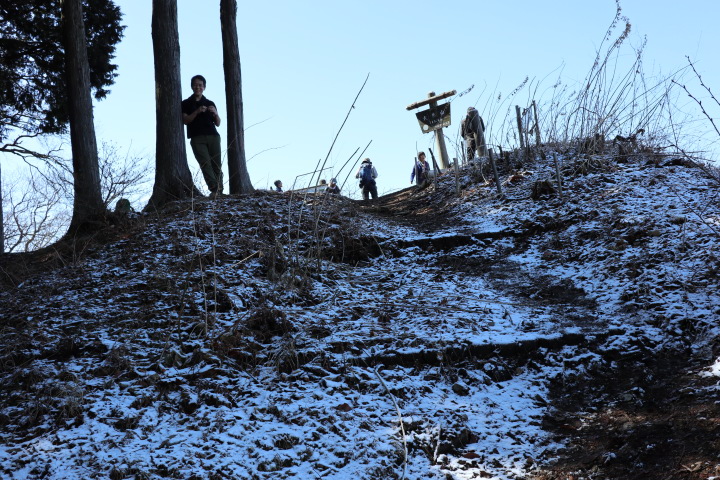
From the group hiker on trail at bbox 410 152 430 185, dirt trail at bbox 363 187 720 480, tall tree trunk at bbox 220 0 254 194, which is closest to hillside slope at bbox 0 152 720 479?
dirt trail at bbox 363 187 720 480

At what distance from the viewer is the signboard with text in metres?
10.8

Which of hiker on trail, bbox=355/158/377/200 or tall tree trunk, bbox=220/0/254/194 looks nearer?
tall tree trunk, bbox=220/0/254/194

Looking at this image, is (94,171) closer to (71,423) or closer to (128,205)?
(128,205)

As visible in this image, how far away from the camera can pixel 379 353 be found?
10.8 feet

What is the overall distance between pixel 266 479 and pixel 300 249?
2844 millimetres

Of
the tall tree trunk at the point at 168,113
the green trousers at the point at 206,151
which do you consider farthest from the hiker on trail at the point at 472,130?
the tall tree trunk at the point at 168,113

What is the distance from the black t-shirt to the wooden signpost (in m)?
5.50

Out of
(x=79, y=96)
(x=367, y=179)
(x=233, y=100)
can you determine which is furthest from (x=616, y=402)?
(x=367, y=179)

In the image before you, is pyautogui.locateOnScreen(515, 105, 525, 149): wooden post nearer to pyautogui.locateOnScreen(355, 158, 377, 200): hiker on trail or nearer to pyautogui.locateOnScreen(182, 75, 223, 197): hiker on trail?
pyautogui.locateOnScreen(182, 75, 223, 197): hiker on trail

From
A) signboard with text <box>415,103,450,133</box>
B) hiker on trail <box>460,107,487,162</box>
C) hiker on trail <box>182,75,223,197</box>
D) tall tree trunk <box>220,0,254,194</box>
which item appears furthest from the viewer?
signboard with text <box>415,103,450,133</box>

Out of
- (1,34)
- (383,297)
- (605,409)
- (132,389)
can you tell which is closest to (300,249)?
(383,297)

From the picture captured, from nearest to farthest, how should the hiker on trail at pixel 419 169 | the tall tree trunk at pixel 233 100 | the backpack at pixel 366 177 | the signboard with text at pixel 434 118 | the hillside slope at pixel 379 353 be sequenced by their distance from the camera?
Result: the hillside slope at pixel 379 353, the tall tree trunk at pixel 233 100, the signboard with text at pixel 434 118, the hiker on trail at pixel 419 169, the backpack at pixel 366 177

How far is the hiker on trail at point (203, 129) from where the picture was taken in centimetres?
645

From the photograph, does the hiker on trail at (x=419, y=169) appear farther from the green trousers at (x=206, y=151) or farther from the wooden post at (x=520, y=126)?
A: the green trousers at (x=206, y=151)
